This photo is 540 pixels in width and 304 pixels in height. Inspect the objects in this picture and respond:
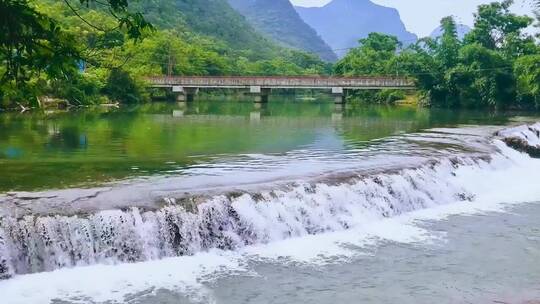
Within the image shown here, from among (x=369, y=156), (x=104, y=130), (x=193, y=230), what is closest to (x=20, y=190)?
(x=193, y=230)

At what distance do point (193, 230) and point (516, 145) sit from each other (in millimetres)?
18678

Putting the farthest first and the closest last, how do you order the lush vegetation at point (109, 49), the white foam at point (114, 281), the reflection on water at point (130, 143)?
the reflection on water at point (130, 143) < the white foam at point (114, 281) < the lush vegetation at point (109, 49)

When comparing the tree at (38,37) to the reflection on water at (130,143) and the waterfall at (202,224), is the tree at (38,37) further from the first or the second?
the reflection on water at (130,143)

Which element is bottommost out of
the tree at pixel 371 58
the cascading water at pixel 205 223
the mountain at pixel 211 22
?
the cascading water at pixel 205 223

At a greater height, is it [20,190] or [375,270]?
[20,190]

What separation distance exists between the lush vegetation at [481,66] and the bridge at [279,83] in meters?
3.12

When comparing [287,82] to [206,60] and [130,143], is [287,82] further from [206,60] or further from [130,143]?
[130,143]

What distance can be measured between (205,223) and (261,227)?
1279 mm

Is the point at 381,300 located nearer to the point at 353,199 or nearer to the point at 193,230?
the point at 193,230

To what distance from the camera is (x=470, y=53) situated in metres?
59.2

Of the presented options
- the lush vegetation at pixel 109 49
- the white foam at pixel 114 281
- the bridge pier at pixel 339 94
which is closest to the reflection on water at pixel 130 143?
the lush vegetation at pixel 109 49

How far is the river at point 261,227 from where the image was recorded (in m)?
9.76

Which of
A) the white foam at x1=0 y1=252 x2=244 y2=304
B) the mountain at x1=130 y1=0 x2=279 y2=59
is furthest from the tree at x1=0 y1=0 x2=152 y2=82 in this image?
the mountain at x1=130 y1=0 x2=279 y2=59

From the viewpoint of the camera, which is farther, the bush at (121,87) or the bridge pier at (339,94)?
the bridge pier at (339,94)
